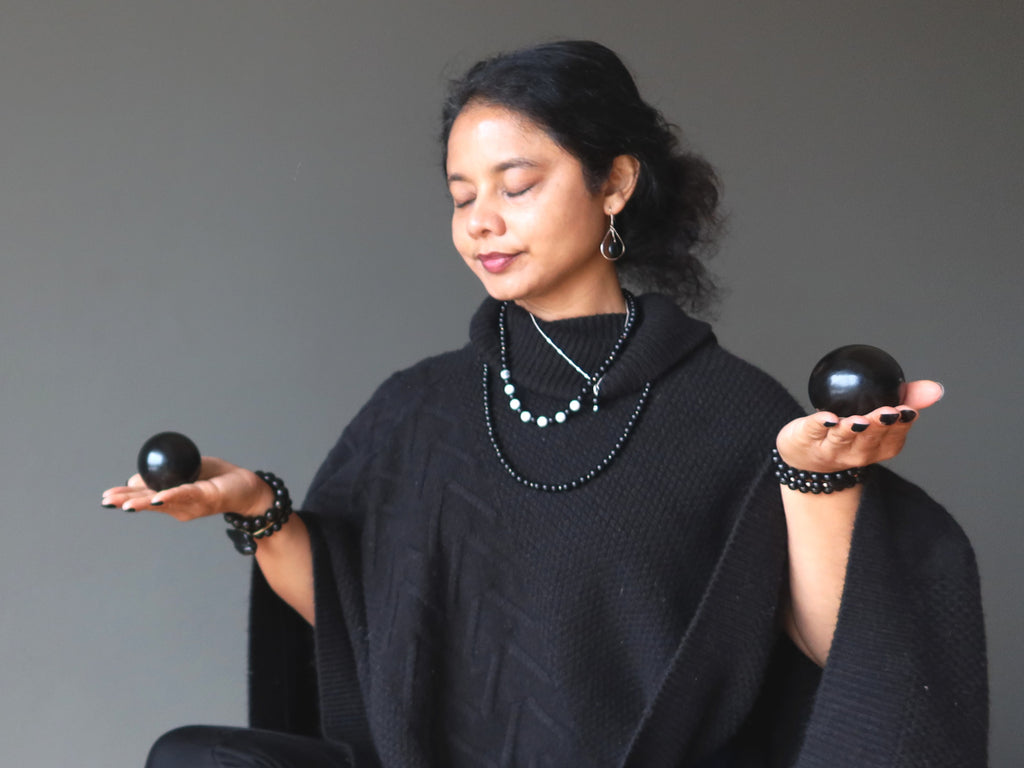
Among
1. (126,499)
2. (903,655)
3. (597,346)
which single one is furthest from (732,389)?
(126,499)

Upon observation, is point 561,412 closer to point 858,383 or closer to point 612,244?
point 612,244

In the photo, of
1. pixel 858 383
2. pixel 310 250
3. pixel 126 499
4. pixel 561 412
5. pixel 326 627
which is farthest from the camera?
pixel 310 250

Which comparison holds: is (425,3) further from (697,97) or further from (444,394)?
(444,394)

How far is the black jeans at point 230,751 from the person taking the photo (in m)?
1.56

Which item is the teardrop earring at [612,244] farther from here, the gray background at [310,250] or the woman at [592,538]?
the gray background at [310,250]

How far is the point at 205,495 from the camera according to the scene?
1575 millimetres

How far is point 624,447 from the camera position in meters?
1.57

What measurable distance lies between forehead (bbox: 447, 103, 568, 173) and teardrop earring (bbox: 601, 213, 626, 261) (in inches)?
5.0

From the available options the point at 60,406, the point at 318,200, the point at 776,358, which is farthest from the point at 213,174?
the point at 776,358

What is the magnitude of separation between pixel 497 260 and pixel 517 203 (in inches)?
2.9

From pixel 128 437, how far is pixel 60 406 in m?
0.14

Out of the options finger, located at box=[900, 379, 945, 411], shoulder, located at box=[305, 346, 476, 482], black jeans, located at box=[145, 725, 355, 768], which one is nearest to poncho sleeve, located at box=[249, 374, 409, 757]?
shoulder, located at box=[305, 346, 476, 482]

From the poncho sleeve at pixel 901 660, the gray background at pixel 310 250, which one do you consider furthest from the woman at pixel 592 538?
the gray background at pixel 310 250

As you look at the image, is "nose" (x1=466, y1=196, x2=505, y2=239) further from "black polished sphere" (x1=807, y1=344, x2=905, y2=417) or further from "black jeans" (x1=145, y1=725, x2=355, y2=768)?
"black jeans" (x1=145, y1=725, x2=355, y2=768)
